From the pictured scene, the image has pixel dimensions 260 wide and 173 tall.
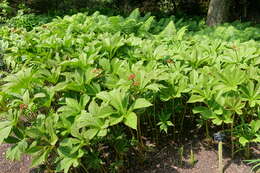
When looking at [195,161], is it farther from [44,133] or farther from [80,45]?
[80,45]

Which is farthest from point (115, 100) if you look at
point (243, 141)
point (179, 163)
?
point (243, 141)

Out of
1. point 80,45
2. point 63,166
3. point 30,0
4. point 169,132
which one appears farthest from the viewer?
point 30,0

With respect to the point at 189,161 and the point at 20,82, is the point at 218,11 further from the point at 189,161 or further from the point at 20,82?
the point at 20,82

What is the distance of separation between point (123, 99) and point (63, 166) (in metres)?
0.56

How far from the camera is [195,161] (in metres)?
2.12

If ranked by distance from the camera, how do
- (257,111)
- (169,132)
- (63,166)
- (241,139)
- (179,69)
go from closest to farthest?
(63,166) < (241,139) < (257,111) < (179,69) < (169,132)

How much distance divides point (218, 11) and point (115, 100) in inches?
183

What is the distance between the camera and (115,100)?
1721 mm

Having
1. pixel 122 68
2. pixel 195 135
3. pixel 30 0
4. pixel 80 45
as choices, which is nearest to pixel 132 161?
pixel 195 135

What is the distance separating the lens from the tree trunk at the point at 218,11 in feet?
18.1

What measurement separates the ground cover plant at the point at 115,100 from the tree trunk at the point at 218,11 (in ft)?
10.4

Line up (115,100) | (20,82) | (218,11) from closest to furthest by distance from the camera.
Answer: (115,100) → (20,82) → (218,11)

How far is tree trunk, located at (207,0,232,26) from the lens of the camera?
5.51m

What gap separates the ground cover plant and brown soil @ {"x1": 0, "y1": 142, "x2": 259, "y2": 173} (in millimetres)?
94
